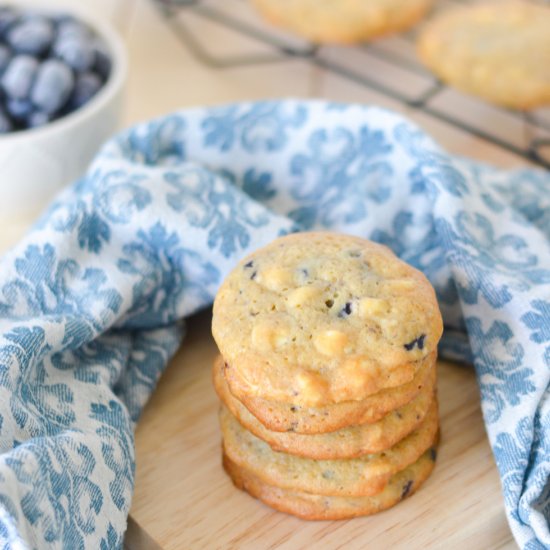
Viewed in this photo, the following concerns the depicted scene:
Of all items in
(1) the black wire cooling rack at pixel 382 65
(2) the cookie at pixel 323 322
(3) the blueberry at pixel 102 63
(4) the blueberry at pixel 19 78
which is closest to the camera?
(2) the cookie at pixel 323 322

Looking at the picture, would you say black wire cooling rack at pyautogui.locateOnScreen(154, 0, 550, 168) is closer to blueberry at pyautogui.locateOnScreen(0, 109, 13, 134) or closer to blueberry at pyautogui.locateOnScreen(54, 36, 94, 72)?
blueberry at pyautogui.locateOnScreen(54, 36, 94, 72)

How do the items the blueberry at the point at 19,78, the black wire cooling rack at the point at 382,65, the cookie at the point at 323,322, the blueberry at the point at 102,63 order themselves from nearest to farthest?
the cookie at the point at 323,322 → the blueberry at the point at 19,78 → the blueberry at the point at 102,63 → the black wire cooling rack at the point at 382,65

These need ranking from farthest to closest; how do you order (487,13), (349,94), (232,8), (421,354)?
(232,8)
(349,94)
(487,13)
(421,354)

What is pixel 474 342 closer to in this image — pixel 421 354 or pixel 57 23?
pixel 421 354

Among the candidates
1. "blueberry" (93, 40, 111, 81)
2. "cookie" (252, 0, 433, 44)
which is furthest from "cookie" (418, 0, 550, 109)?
"blueberry" (93, 40, 111, 81)

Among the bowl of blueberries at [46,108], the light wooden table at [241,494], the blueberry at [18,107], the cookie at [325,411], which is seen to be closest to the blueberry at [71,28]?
the bowl of blueberries at [46,108]

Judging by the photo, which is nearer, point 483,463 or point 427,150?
point 483,463

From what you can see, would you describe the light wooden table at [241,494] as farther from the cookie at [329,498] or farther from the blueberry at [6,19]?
the blueberry at [6,19]

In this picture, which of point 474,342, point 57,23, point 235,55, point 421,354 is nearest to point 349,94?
point 235,55
